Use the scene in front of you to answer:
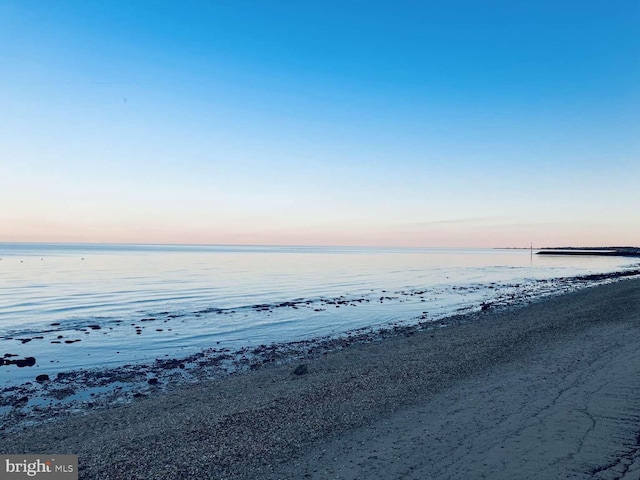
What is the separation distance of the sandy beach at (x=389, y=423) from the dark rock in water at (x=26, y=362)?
7.63m

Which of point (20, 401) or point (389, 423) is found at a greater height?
point (389, 423)

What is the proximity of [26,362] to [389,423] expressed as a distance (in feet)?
52.8

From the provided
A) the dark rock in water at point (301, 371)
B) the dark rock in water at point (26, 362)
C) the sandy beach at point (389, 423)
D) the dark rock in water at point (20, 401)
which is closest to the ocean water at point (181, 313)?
the dark rock in water at point (26, 362)

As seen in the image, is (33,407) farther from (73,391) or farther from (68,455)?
(68,455)

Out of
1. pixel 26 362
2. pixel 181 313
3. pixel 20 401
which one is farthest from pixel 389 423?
pixel 181 313

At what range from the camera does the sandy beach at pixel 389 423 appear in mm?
7023

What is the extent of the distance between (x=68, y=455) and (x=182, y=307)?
80.4 feet

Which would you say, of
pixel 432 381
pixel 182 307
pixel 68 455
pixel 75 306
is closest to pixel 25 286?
pixel 75 306

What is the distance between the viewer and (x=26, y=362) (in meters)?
17.0

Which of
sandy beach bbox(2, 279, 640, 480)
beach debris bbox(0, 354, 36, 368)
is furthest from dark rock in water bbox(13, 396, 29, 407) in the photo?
beach debris bbox(0, 354, 36, 368)

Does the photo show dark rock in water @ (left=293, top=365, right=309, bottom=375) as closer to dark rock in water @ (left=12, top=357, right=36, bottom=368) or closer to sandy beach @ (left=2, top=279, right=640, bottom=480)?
sandy beach @ (left=2, top=279, right=640, bottom=480)

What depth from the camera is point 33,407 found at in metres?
12.1

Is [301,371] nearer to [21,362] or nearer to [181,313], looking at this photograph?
[21,362]

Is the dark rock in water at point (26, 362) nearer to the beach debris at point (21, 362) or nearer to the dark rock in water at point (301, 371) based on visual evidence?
the beach debris at point (21, 362)
